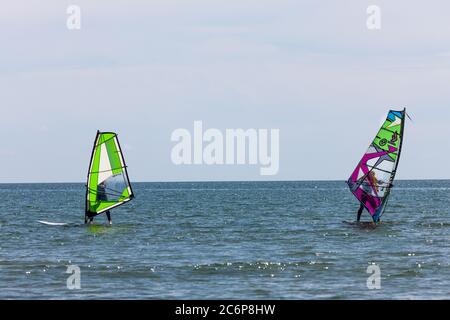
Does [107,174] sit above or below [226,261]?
above

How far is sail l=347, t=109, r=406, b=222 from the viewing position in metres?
45.2

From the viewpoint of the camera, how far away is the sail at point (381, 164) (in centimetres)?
4522

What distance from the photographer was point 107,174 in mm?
45688

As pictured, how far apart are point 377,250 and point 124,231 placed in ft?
56.0

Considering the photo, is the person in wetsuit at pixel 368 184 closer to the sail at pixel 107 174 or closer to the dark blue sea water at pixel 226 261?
the dark blue sea water at pixel 226 261

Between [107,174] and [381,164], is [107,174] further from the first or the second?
→ [381,164]

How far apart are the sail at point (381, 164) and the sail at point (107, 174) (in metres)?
12.5

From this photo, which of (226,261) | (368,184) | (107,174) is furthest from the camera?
(368,184)

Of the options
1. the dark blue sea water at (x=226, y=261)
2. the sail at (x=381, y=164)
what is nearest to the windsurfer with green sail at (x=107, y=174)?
the dark blue sea water at (x=226, y=261)

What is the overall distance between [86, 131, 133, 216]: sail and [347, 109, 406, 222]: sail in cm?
1245

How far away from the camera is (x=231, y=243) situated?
132ft

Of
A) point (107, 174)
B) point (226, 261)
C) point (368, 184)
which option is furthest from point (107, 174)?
point (226, 261)

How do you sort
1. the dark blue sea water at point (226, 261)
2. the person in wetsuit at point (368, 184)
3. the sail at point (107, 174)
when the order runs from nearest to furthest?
the dark blue sea water at point (226, 261) < the sail at point (107, 174) < the person in wetsuit at point (368, 184)

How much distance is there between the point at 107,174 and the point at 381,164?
14.7 metres
